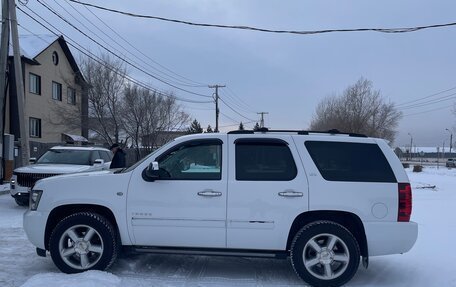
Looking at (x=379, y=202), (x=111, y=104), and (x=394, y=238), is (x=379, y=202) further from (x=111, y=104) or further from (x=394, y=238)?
(x=111, y=104)

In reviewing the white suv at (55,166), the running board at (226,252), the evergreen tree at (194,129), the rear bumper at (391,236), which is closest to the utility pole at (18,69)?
the white suv at (55,166)

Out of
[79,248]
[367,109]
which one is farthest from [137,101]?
[79,248]

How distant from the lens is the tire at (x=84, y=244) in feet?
19.0

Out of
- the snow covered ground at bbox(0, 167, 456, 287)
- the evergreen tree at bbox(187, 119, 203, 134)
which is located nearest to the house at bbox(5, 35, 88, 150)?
the evergreen tree at bbox(187, 119, 203, 134)

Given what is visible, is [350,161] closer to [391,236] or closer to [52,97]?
[391,236]

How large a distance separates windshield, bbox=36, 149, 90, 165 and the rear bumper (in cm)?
965

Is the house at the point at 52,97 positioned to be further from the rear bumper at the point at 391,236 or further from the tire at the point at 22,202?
the rear bumper at the point at 391,236

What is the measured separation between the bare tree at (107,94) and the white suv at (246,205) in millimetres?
24941

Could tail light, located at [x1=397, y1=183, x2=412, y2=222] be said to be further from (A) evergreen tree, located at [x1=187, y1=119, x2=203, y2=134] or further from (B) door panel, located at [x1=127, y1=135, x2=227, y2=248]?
(A) evergreen tree, located at [x1=187, y1=119, x2=203, y2=134]

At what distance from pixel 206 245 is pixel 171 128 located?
2987 cm

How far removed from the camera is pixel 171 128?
1387 inches

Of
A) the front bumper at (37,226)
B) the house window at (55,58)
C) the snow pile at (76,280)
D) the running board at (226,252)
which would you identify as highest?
the house window at (55,58)

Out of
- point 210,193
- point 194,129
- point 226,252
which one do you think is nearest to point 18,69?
point 210,193

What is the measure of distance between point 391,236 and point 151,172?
295cm
